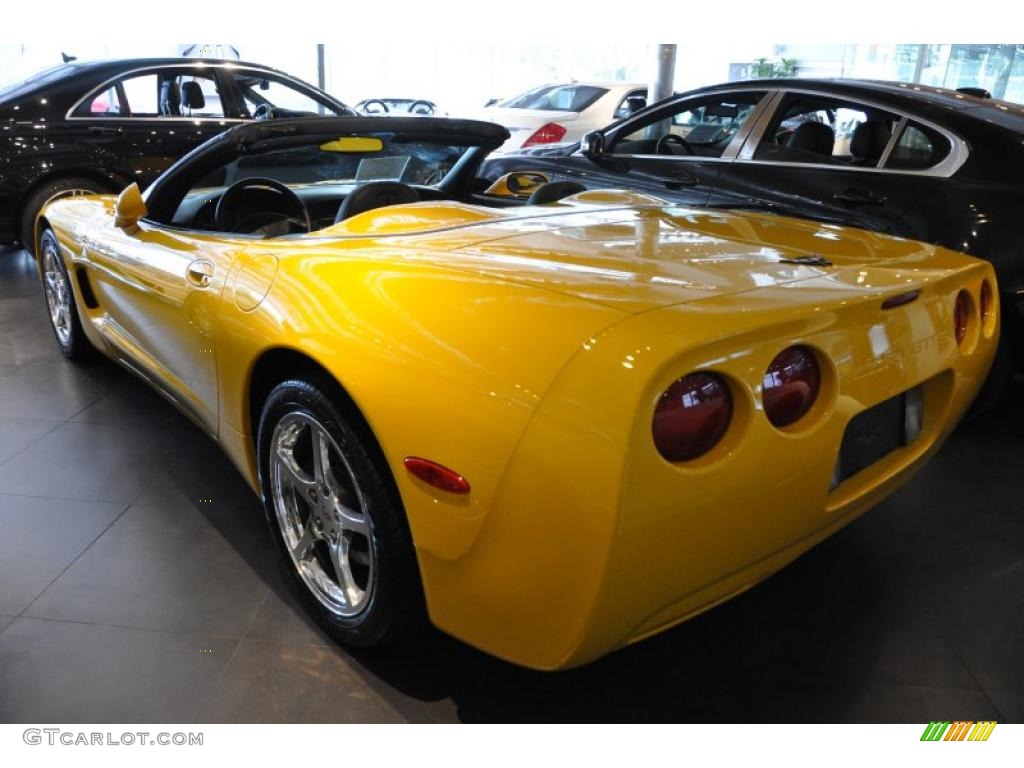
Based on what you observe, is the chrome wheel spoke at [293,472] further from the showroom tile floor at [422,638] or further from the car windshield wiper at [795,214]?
the car windshield wiper at [795,214]

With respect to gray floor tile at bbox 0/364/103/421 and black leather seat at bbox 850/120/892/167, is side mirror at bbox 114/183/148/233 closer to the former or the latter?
gray floor tile at bbox 0/364/103/421

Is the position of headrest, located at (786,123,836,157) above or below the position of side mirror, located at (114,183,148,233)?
above

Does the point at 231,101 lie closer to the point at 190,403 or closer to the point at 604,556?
the point at 190,403

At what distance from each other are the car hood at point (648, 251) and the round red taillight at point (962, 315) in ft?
0.42

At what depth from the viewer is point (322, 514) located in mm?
1822

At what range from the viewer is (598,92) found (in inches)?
357

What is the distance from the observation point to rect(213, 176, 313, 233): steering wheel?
2.45 meters

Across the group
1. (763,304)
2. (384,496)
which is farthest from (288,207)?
(763,304)

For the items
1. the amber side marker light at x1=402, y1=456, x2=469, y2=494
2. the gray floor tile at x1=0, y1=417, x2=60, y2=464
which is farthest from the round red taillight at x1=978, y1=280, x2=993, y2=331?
the gray floor tile at x1=0, y1=417, x2=60, y2=464

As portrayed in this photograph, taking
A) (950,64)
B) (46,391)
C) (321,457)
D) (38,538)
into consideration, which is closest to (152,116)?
(46,391)

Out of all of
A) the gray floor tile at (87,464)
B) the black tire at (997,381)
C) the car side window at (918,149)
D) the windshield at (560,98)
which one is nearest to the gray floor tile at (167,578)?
the gray floor tile at (87,464)

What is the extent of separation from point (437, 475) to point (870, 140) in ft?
9.62

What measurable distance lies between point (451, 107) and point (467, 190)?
539 inches

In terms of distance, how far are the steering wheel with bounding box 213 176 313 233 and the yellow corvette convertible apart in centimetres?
21
